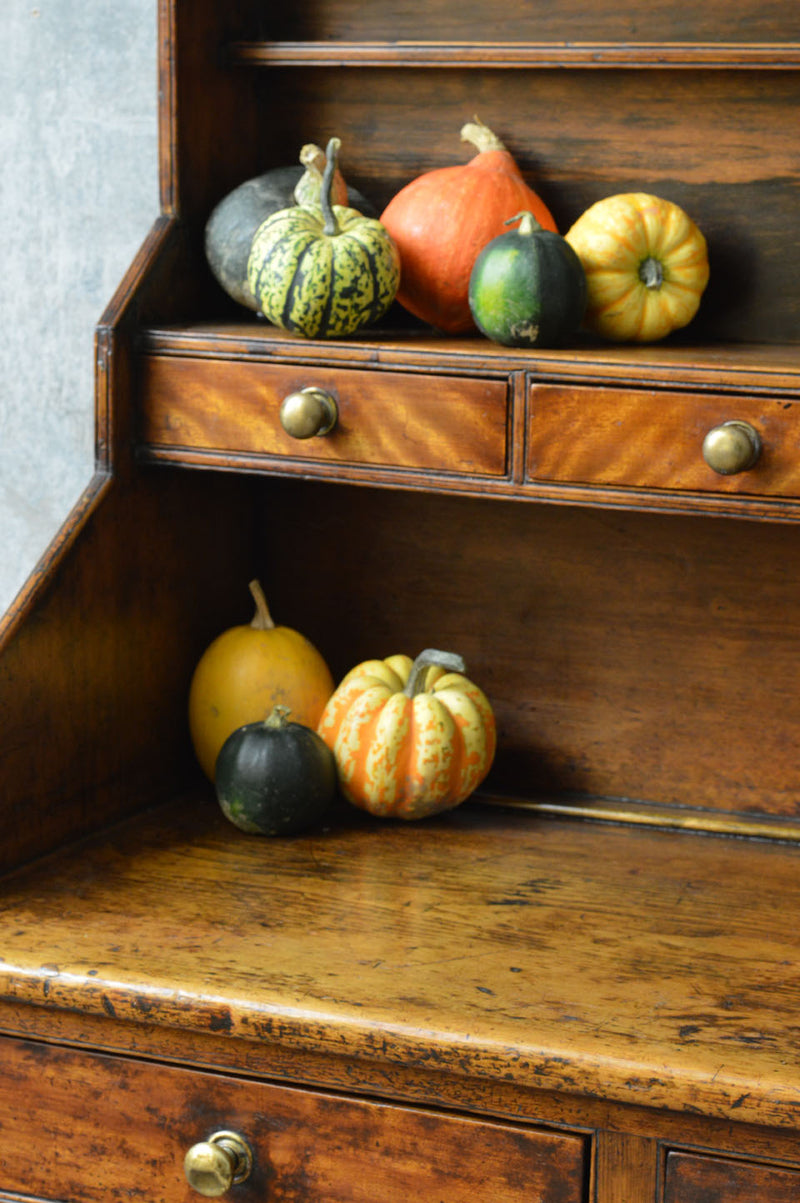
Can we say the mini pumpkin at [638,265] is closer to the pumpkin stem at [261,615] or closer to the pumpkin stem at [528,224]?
the pumpkin stem at [528,224]

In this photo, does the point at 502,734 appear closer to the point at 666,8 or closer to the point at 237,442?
the point at 237,442

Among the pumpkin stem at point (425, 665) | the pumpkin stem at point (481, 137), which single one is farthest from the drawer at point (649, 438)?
the pumpkin stem at point (481, 137)

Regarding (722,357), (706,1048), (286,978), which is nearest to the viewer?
(706,1048)

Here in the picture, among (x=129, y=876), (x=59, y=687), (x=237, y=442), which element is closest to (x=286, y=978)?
(x=129, y=876)

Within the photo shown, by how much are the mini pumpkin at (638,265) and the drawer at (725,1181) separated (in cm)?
78

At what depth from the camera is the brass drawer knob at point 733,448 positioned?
1.21 metres

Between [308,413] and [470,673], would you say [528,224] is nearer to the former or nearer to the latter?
[308,413]

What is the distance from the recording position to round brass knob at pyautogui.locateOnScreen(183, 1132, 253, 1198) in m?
1.19

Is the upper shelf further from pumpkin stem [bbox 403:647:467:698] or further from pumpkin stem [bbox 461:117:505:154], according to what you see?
pumpkin stem [bbox 403:647:467:698]

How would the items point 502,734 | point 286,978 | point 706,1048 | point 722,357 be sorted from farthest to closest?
point 502,734, point 722,357, point 286,978, point 706,1048

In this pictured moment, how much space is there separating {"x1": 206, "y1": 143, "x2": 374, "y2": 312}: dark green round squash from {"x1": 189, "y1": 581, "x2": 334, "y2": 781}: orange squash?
353 millimetres

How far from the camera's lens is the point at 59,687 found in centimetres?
144

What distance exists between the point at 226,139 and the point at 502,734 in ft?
2.57

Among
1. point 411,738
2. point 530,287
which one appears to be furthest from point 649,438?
point 411,738
